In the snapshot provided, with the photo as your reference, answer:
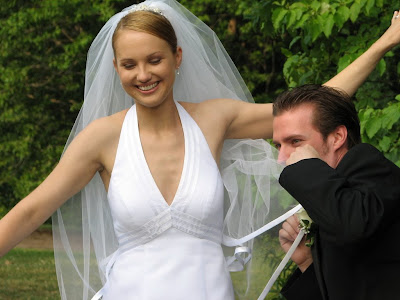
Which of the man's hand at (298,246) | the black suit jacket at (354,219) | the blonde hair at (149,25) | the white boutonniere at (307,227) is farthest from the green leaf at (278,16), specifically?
the black suit jacket at (354,219)

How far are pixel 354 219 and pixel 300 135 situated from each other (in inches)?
16.7

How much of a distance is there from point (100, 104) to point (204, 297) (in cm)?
108

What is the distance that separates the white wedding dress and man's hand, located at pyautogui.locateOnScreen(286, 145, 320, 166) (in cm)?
107

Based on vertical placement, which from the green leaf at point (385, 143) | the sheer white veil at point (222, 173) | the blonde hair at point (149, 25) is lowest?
the green leaf at point (385, 143)

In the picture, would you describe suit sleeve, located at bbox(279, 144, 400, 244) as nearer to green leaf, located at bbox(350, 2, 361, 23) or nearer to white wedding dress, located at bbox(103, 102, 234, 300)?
white wedding dress, located at bbox(103, 102, 234, 300)

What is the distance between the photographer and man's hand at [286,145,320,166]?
246 centimetres

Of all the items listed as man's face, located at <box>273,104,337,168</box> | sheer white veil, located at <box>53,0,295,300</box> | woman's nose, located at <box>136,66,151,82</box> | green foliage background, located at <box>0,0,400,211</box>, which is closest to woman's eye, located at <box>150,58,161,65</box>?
woman's nose, located at <box>136,66,151,82</box>

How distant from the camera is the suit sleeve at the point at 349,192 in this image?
2240mm

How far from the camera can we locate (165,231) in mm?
3518

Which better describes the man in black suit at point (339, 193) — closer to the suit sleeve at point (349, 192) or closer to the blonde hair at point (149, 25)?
the suit sleeve at point (349, 192)

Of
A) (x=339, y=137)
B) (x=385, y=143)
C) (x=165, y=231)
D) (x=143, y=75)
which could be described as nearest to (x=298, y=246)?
(x=339, y=137)

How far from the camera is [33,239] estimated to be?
56.8 feet

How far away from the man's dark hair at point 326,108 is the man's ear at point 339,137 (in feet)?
0.04

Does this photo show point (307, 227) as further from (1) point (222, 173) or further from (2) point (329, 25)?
(2) point (329, 25)
